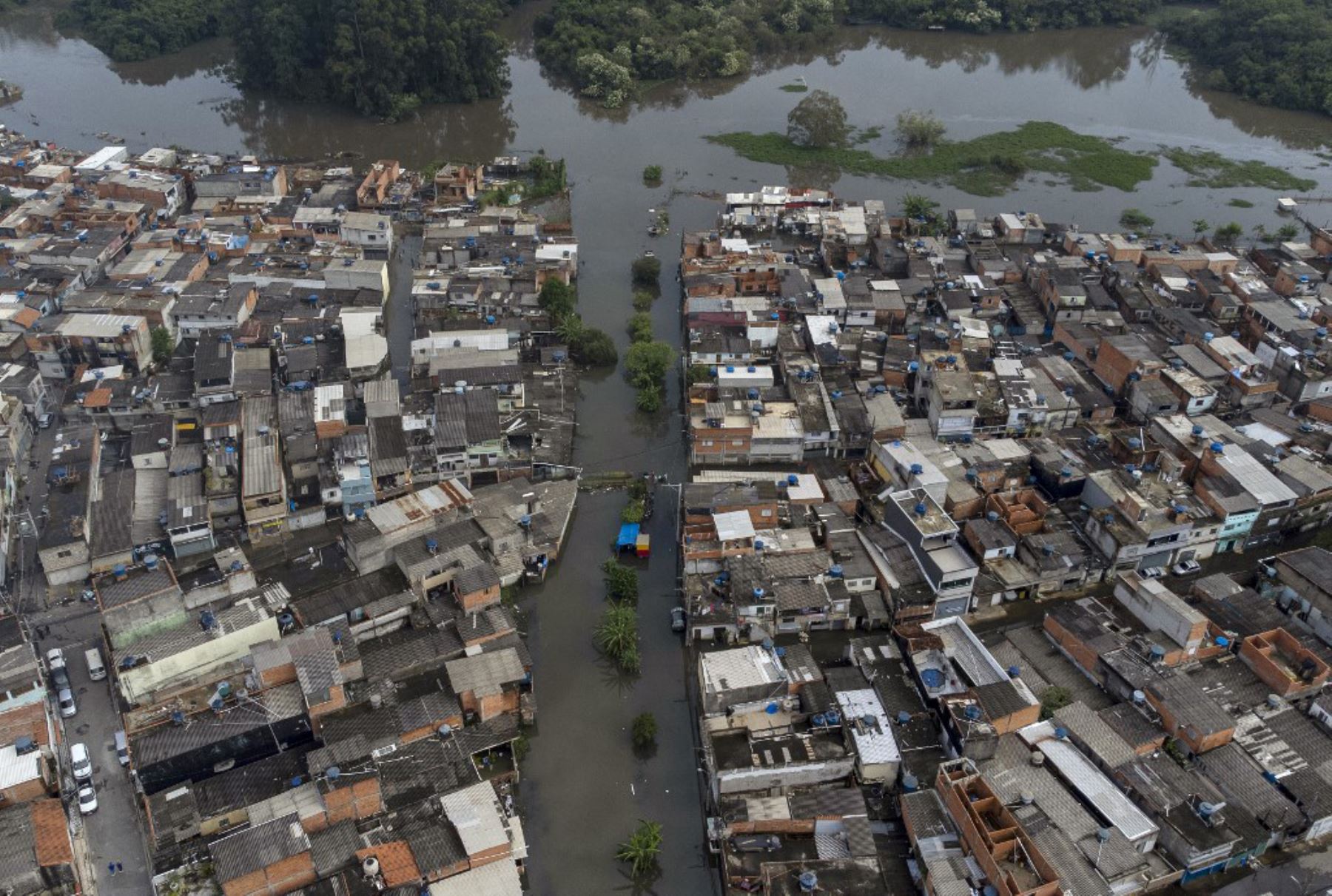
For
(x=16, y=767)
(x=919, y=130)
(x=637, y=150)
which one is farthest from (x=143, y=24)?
(x=16, y=767)

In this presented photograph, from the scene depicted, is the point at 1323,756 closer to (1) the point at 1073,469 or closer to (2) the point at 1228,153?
(1) the point at 1073,469

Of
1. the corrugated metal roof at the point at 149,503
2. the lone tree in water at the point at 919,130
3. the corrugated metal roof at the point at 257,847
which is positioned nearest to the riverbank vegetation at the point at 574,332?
the corrugated metal roof at the point at 149,503

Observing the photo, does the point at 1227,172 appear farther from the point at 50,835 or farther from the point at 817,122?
the point at 50,835

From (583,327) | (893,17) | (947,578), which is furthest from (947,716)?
(893,17)

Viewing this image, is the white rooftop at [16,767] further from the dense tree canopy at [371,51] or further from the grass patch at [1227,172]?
the grass patch at [1227,172]

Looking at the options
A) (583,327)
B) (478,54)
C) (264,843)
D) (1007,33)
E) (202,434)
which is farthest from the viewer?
(1007,33)
